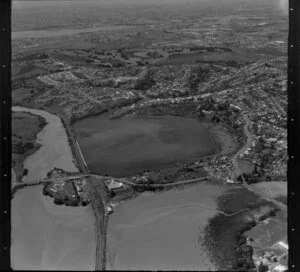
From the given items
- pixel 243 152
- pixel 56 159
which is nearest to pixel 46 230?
pixel 56 159

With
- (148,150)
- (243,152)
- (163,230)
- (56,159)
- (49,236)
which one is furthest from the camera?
(243,152)

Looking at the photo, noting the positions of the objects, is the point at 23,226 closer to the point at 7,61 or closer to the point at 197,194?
the point at 7,61

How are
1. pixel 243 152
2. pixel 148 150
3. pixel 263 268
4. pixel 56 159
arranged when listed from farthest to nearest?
pixel 243 152 < pixel 148 150 < pixel 56 159 < pixel 263 268

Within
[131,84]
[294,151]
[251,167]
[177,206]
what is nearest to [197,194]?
[177,206]

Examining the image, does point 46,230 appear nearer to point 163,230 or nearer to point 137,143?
point 163,230

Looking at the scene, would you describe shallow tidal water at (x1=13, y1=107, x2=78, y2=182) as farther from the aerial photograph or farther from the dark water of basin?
the dark water of basin

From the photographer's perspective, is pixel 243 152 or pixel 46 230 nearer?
pixel 46 230

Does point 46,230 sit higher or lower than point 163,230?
higher
